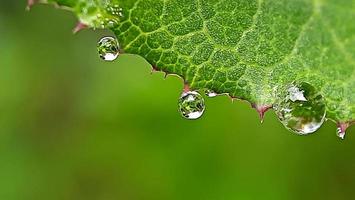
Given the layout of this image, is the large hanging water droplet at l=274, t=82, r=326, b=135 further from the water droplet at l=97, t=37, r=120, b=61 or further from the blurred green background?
the blurred green background

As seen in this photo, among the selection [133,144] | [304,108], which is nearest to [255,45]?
[304,108]

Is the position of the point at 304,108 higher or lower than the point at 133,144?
lower

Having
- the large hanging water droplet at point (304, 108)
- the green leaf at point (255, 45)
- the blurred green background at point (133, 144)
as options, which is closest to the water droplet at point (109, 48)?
the green leaf at point (255, 45)

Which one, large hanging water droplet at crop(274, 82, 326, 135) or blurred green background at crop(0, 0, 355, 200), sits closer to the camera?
large hanging water droplet at crop(274, 82, 326, 135)

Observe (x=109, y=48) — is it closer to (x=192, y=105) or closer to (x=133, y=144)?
(x=192, y=105)

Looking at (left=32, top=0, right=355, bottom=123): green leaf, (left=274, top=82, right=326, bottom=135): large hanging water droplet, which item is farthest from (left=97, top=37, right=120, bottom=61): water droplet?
(left=274, top=82, right=326, bottom=135): large hanging water droplet

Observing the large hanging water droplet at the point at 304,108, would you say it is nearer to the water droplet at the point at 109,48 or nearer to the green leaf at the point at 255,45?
the green leaf at the point at 255,45
